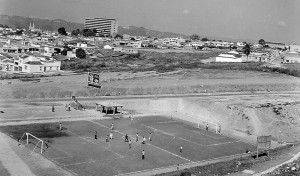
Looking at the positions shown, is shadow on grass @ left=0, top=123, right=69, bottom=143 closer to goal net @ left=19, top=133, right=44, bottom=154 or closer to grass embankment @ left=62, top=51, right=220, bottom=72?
goal net @ left=19, top=133, right=44, bottom=154

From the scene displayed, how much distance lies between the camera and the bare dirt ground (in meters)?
48.8

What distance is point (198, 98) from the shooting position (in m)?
61.9

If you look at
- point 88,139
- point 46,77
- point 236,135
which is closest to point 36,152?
point 88,139

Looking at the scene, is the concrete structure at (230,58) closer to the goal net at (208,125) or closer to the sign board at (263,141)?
the goal net at (208,125)

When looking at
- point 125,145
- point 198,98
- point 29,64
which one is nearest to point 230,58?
point 29,64

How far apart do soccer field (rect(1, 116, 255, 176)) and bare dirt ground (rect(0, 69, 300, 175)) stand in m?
2.67

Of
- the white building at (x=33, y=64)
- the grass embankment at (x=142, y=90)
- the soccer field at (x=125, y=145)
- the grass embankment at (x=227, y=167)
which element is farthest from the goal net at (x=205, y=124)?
the white building at (x=33, y=64)

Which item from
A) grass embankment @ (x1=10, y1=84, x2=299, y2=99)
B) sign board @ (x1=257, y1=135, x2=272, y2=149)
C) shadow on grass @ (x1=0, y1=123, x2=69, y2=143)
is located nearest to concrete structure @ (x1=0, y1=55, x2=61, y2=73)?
grass embankment @ (x1=10, y1=84, x2=299, y2=99)

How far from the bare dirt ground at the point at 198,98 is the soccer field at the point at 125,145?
2.67 metres

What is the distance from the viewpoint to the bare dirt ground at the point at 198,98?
4884 centimetres

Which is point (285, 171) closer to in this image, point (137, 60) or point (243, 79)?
point (243, 79)

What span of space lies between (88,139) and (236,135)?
742 inches

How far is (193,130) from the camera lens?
47.7 meters

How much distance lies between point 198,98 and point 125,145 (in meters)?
26.0
